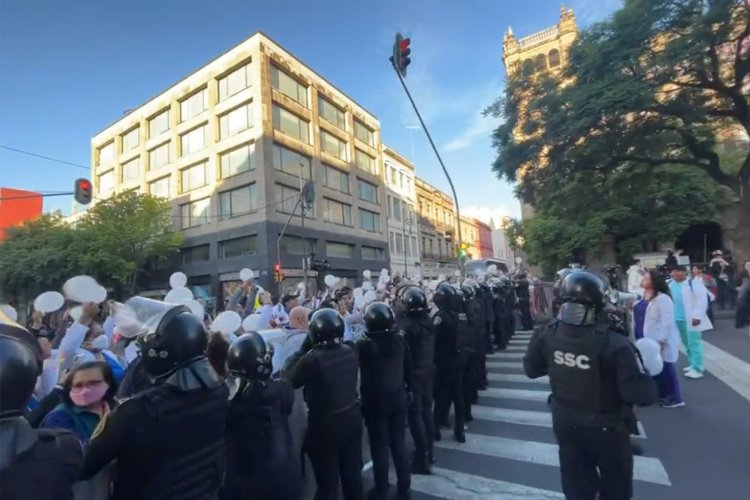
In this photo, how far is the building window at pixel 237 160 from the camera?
29969 millimetres

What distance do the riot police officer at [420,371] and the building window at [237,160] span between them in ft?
89.4

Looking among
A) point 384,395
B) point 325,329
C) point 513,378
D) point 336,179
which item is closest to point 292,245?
point 336,179

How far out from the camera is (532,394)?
21.9 ft

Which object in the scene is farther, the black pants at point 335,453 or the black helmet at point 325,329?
the black helmet at point 325,329

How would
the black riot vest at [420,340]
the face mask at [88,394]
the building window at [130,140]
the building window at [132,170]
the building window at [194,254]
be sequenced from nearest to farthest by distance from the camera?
1. the face mask at [88,394]
2. the black riot vest at [420,340]
3. the building window at [194,254]
4. the building window at [132,170]
5. the building window at [130,140]

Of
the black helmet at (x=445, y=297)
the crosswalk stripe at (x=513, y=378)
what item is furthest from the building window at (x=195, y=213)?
the black helmet at (x=445, y=297)

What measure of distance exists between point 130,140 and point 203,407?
147 feet

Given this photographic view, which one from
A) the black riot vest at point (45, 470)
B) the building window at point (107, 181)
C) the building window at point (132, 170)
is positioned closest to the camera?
the black riot vest at point (45, 470)

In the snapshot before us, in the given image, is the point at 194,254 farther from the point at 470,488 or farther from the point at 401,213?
the point at 470,488

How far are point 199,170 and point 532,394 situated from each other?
32695 millimetres

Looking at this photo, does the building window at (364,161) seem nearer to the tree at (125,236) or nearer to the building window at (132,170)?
the tree at (125,236)

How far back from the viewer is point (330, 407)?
3.17m

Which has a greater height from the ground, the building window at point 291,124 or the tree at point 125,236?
the building window at point 291,124

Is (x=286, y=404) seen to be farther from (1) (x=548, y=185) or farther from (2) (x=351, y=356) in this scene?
(1) (x=548, y=185)
